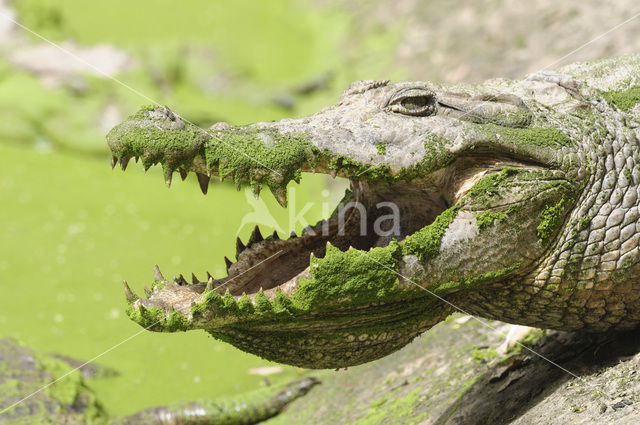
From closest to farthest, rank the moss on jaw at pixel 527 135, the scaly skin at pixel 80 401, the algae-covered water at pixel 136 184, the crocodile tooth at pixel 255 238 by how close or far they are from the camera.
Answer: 1. the moss on jaw at pixel 527 135
2. the crocodile tooth at pixel 255 238
3. the scaly skin at pixel 80 401
4. the algae-covered water at pixel 136 184

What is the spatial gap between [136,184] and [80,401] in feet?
22.5

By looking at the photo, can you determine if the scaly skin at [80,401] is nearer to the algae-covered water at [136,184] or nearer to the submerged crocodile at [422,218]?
the algae-covered water at [136,184]

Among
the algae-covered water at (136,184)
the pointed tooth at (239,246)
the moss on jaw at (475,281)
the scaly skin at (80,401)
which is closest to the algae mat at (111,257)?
the algae-covered water at (136,184)

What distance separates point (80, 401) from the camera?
754 cm

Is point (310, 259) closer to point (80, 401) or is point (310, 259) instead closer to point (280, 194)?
point (280, 194)

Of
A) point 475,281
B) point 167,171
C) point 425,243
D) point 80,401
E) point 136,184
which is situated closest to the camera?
point 167,171

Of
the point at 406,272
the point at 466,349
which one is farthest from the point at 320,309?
the point at 466,349

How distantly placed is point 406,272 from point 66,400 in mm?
4397

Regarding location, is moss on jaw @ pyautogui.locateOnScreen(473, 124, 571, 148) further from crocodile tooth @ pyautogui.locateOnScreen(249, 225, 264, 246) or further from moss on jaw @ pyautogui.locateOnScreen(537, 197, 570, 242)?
crocodile tooth @ pyautogui.locateOnScreen(249, 225, 264, 246)

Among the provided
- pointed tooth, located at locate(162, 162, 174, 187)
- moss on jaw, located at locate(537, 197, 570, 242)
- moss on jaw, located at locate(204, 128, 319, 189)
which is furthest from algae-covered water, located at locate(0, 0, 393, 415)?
moss on jaw, located at locate(537, 197, 570, 242)

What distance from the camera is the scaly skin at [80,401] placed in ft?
23.5

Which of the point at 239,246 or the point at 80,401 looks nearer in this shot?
the point at 239,246

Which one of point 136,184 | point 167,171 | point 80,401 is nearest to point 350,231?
point 167,171

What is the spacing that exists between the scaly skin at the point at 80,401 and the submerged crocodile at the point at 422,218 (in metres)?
3.03
